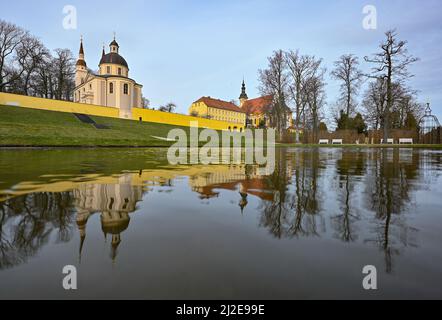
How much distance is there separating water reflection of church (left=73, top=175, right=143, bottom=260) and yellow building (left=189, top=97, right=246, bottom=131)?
96.0 meters

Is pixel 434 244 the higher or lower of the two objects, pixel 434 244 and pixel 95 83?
the lower

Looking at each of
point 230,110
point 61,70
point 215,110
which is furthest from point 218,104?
point 61,70

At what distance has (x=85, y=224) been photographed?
10.1 feet

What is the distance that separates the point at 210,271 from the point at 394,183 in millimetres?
5737

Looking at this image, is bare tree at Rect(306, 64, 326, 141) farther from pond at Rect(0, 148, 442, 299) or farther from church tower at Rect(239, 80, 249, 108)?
church tower at Rect(239, 80, 249, 108)

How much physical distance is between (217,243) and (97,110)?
171ft

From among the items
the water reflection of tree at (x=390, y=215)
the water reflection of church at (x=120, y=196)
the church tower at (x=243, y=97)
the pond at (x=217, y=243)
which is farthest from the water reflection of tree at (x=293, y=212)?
the church tower at (x=243, y=97)

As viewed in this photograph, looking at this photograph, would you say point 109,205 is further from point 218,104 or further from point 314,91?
point 218,104

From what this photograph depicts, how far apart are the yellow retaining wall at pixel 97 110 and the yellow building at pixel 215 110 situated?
30.1 m

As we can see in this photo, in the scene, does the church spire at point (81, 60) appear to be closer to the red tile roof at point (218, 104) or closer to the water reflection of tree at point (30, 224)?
the red tile roof at point (218, 104)

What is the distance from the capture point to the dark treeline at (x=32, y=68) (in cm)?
4306
